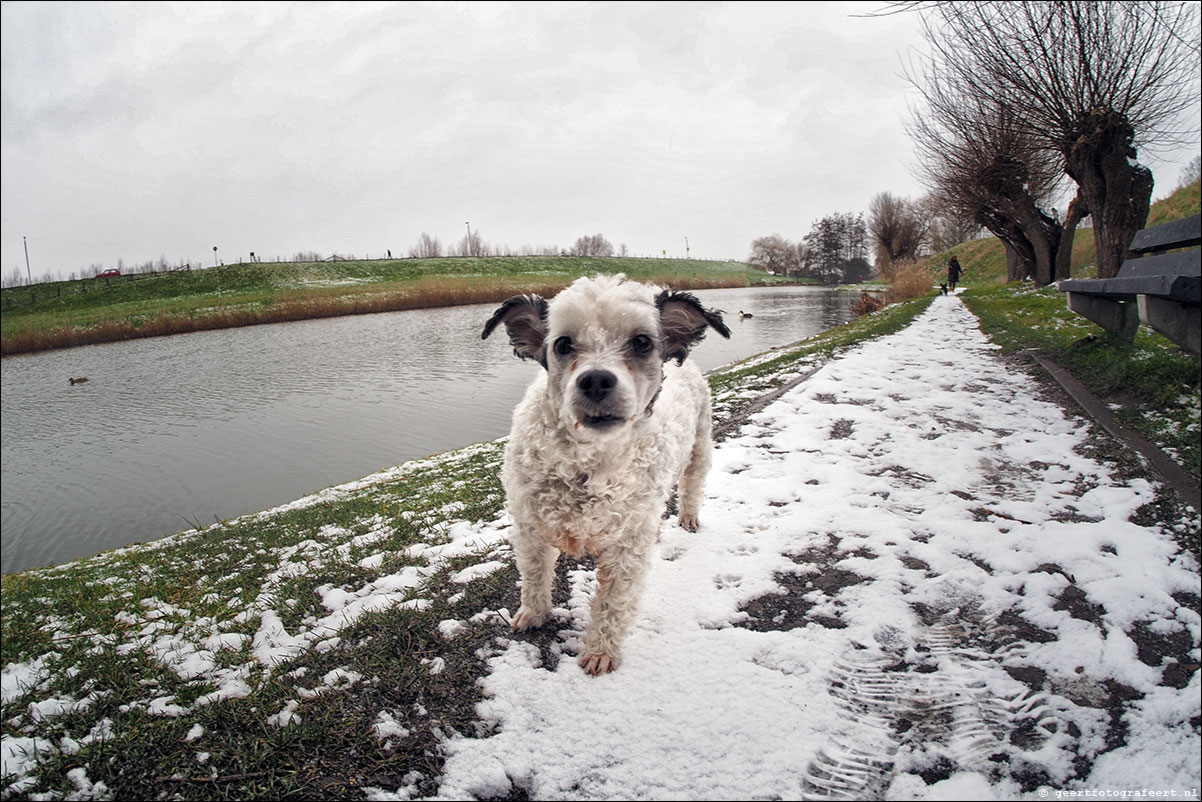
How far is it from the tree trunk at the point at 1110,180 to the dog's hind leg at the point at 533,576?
1616cm

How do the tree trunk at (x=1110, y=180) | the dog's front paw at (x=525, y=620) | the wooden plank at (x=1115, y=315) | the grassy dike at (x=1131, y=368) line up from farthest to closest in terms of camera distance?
the tree trunk at (x=1110, y=180)
the wooden plank at (x=1115, y=315)
the grassy dike at (x=1131, y=368)
the dog's front paw at (x=525, y=620)

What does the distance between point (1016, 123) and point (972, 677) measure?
16782mm

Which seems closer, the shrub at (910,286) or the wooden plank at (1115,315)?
the wooden plank at (1115,315)

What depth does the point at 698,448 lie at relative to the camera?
4.51 meters

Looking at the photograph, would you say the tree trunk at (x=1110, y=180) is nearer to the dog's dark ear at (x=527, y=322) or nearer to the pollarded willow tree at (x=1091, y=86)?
the pollarded willow tree at (x=1091, y=86)

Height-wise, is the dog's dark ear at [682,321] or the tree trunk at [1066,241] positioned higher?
the tree trunk at [1066,241]

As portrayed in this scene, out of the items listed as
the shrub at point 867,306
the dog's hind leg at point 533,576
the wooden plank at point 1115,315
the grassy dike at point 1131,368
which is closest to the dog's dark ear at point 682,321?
the dog's hind leg at point 533,576

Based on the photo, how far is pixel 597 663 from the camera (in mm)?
2820

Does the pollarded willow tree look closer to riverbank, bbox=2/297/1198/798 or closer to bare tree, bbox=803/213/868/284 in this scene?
riverbank, bbox=2/297/1198/798

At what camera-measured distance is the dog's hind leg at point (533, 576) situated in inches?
124

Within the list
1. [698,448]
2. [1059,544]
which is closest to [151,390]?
[698,448]

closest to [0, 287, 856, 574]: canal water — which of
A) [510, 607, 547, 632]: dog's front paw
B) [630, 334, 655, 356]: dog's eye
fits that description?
[510, 607, 547, 632]: dog's front paw

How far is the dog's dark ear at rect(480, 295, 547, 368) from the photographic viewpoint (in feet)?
10.8

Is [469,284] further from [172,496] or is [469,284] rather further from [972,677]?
[972,677]
